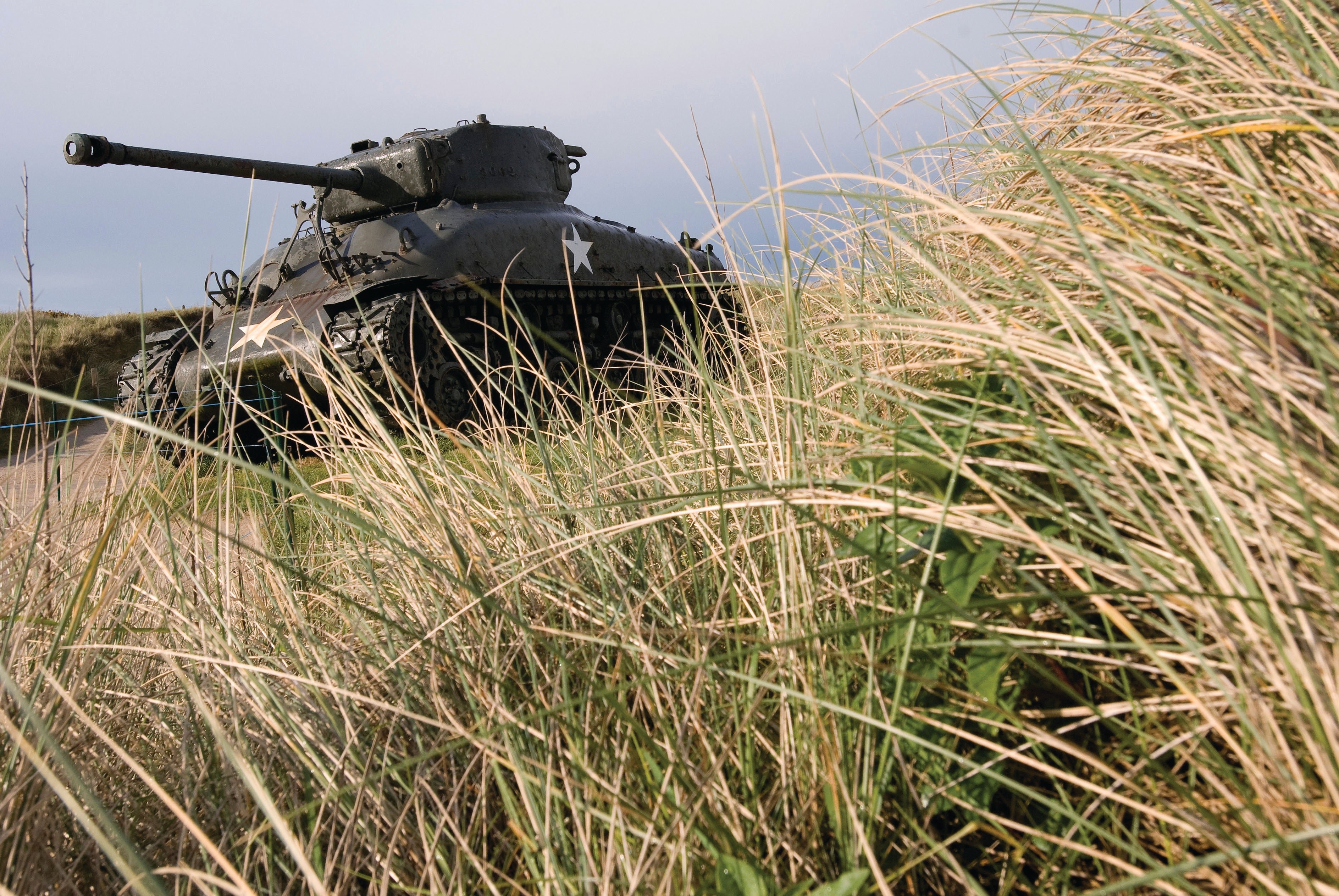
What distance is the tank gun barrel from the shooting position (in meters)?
6.06

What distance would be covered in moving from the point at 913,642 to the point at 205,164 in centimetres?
718

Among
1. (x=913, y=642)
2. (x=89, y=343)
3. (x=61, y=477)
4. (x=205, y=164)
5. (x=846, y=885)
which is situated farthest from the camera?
(x=89, y=343)

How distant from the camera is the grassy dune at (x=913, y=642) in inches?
42.5

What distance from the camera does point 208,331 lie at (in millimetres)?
8758

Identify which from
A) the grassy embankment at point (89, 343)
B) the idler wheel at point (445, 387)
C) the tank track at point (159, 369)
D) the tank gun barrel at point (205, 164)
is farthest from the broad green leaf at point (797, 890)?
the grassy embankment at point (89, 343)

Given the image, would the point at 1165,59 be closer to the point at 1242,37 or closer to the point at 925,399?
the point at 1242,37

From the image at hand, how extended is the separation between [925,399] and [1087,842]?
759mm

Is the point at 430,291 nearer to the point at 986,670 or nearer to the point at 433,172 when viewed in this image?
the point at 433,172

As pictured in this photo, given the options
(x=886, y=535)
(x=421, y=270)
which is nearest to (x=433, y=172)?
(x=421, y=270)

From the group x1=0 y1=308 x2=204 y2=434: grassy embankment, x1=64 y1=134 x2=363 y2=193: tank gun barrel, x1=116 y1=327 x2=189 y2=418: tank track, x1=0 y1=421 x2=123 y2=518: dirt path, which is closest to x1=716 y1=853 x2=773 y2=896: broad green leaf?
x1=0 y1=421 x2=123 y2=518: dirt path

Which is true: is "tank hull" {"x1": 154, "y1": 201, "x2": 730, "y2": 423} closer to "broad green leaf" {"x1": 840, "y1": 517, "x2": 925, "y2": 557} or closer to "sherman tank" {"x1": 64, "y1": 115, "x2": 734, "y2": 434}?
"sherman tank" {"x1": 64, "y1": 115, "x2": 734, "y2": 434}

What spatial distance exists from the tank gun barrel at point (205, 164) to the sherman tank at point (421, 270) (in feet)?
0.06

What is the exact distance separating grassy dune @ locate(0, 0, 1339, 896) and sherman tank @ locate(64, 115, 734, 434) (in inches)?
216

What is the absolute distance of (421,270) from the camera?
8.30m
